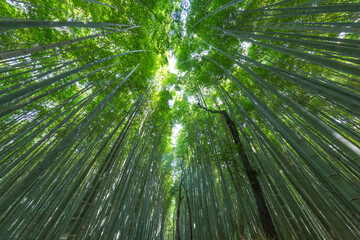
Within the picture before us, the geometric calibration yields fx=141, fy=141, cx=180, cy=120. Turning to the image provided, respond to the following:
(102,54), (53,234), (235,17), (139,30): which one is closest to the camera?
(53,234)

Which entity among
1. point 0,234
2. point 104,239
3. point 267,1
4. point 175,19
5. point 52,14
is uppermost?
point 175,19

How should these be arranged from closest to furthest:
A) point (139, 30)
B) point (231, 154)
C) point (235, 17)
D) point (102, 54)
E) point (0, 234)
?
1. point (0, 234)
2. point (231, 154)
3. point (235, 17)
4. point (102, 54)
5. point (139, 30)

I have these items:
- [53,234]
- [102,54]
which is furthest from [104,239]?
[102,54]

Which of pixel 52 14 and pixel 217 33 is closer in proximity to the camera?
pixel 52 14

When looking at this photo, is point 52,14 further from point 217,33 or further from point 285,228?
point 285,228

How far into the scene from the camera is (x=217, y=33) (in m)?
3.99

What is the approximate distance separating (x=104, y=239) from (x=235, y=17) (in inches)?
207

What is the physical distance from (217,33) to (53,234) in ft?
18.0

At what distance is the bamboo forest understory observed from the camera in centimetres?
145

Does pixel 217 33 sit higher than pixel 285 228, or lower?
higher

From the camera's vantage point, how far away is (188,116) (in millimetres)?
6105

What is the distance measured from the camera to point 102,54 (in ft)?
12.4

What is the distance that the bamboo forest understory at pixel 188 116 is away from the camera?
1449mm

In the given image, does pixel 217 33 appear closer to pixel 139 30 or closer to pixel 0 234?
pixel 139 30
